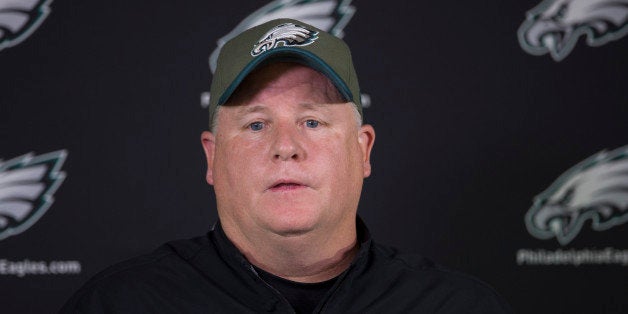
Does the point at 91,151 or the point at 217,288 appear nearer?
the point at 217,288

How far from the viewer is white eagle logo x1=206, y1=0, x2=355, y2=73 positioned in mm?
2098

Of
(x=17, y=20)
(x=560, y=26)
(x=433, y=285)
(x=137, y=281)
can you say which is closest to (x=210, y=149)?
(x=137, y=281)

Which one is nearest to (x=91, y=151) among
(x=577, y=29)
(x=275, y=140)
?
(x=275, y=140)

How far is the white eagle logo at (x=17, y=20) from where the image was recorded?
2064 mm

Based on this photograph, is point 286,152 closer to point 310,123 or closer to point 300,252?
point 310,123

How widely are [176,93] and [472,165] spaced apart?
2.35ft

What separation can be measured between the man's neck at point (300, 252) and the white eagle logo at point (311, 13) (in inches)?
29.2

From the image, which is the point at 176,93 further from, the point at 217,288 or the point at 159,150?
the point at 217,288

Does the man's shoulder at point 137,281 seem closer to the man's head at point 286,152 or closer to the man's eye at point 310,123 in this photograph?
the man's head at point 286,152

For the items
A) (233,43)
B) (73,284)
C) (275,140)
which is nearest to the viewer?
(275,140)

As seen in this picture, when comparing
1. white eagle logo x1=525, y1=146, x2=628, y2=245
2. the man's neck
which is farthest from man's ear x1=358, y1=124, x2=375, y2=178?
white eagle logo x1=525, y1=146, x2=628, y2=245

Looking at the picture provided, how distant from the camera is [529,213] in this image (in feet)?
6.97

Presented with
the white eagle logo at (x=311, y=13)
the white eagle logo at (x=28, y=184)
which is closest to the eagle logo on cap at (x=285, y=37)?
the white eagle logo at (x=311, y=13)

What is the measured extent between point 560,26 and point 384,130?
1.60 feet
